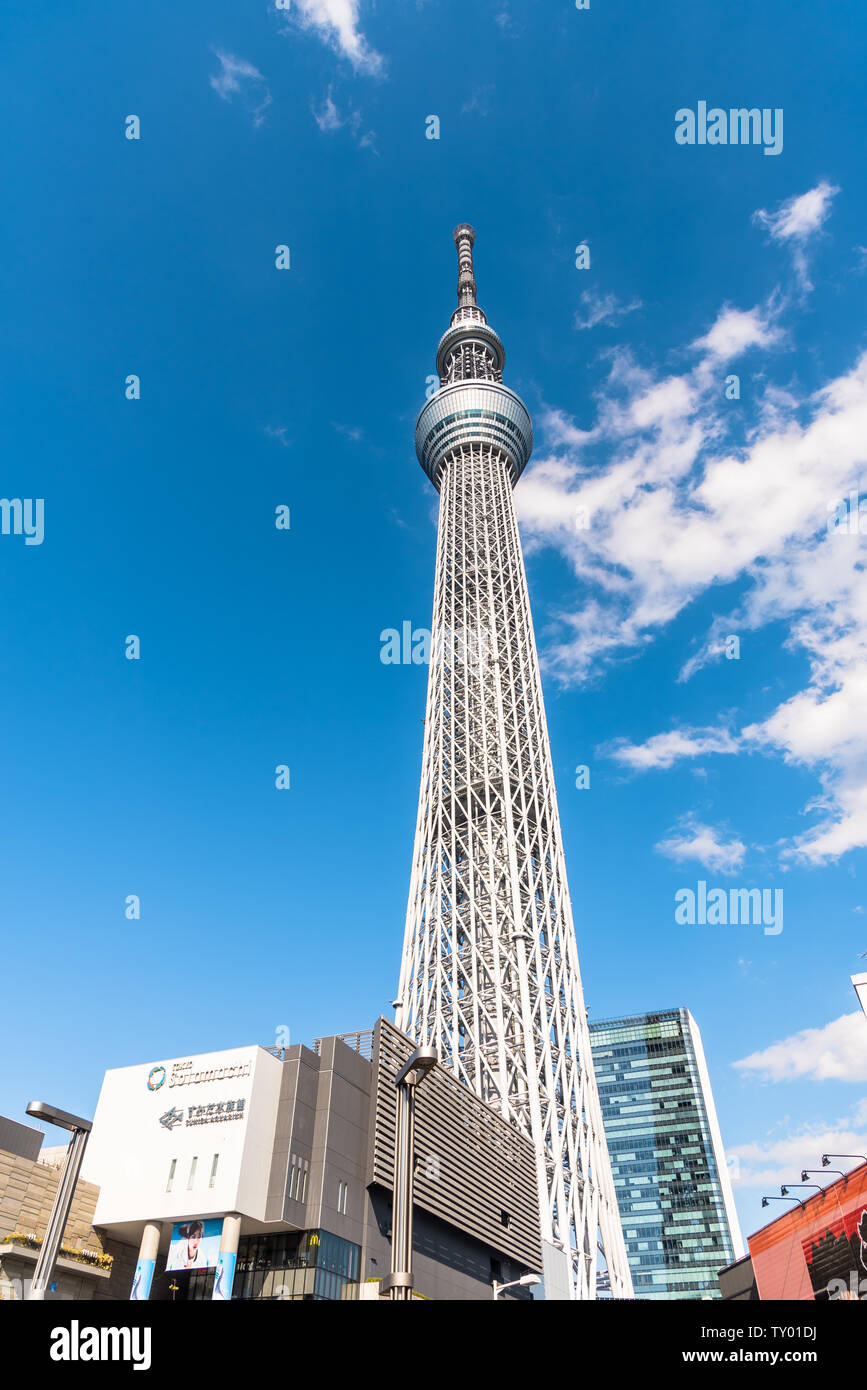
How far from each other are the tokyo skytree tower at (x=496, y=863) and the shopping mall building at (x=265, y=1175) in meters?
10.3

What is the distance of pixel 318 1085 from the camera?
29.5 metres

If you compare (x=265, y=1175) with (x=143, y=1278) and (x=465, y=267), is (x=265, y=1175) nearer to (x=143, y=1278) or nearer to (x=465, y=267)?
(x=143, y=1278)

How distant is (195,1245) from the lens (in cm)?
2620

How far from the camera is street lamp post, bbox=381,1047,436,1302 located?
52.4 ft

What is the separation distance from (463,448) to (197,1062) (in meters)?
72.8

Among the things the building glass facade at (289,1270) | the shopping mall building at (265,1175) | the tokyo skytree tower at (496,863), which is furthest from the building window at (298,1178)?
the tokyo skytree tower at (496,863)

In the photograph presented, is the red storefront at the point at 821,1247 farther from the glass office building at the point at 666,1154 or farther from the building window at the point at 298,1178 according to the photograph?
the glass office building at the point at 666,1154

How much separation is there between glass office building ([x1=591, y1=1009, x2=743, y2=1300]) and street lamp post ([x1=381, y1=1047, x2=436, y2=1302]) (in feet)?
464

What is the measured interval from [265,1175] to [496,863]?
38.3 meters

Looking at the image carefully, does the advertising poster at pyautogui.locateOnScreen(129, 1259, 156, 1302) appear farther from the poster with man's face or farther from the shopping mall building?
the poster with man's face

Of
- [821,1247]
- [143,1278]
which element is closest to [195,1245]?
[143,1278]

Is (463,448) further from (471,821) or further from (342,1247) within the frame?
(342,1247)

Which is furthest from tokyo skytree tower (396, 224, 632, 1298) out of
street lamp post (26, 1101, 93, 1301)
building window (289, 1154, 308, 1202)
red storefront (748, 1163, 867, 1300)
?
street lamp post (26, 1101, 93, 1301)
